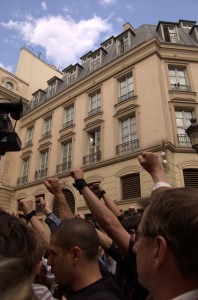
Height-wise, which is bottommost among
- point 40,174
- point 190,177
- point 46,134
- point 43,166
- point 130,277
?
point 130,277

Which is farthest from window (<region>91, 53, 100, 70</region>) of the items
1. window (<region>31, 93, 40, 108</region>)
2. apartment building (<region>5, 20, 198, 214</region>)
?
window (<region>31, 93, 40, 108</region>)

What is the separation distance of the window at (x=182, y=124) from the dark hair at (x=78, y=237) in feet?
32.3

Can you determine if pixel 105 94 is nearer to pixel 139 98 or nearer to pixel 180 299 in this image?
pixel 139 98

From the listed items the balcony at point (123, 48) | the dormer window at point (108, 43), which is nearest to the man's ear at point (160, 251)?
the balcony at point (123, 48)

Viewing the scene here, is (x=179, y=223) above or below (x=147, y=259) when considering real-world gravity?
above

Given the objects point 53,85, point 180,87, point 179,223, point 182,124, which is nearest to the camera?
point 179,223

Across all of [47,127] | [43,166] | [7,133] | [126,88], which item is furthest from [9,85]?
[7,133]

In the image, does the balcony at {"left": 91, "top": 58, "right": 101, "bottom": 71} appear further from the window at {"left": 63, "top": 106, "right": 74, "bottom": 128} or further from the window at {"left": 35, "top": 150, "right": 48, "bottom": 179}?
the window at {"left": 35, "top": 150, "right": 48, "bottom": 179}

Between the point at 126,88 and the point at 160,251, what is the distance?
13.2 m

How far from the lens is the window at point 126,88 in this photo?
1302 centimetres

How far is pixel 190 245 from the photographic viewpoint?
0.92 m

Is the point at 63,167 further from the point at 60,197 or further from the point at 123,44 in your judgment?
the point at 60,197

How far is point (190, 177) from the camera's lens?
1021 cm

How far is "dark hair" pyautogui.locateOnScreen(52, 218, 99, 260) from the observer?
1812 mm
